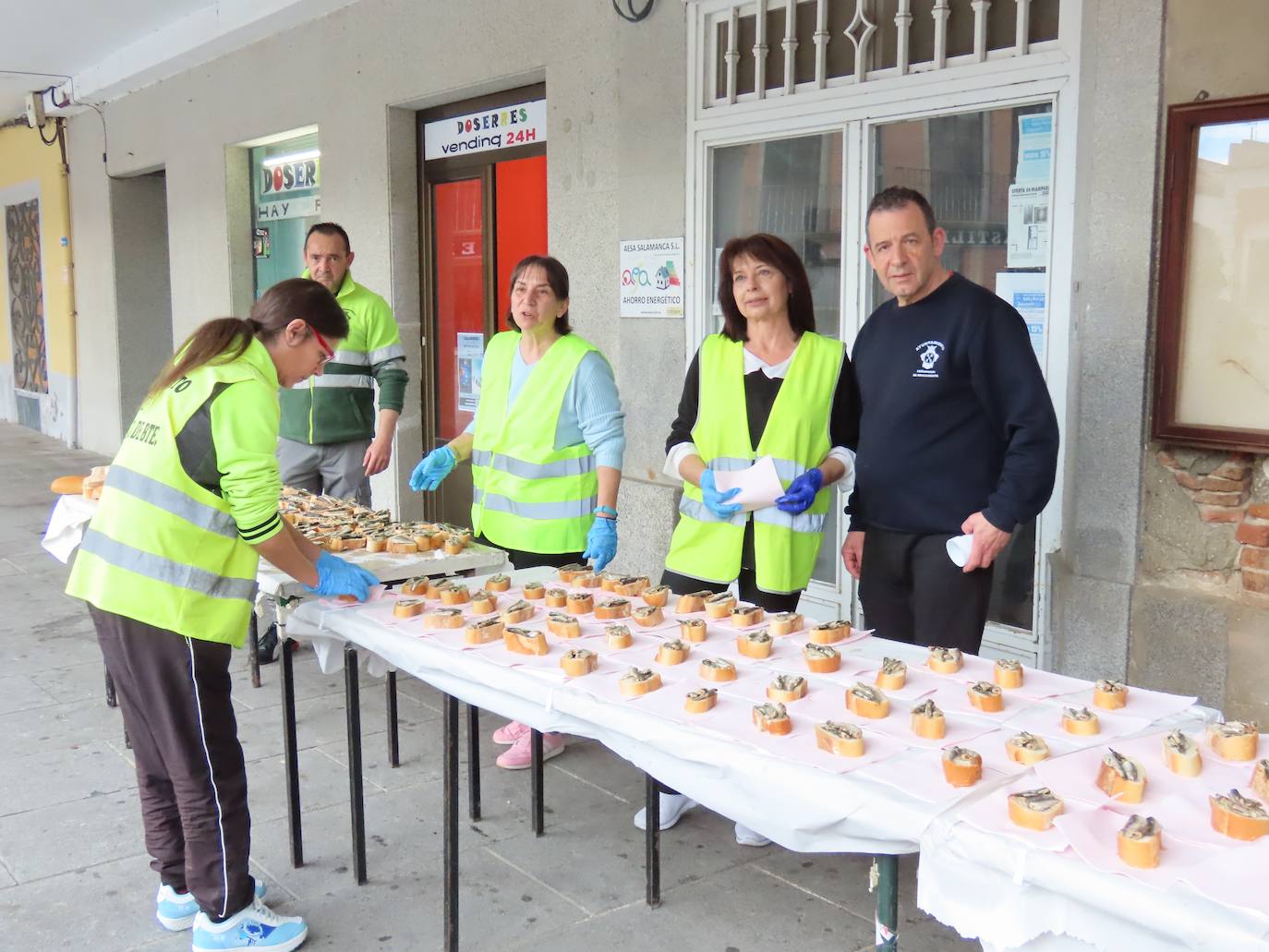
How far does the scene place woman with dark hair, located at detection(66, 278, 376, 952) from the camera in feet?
8.50

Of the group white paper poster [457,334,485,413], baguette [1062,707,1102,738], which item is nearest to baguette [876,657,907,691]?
baguette [1062,707,1102,738]

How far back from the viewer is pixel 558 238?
6398 mm

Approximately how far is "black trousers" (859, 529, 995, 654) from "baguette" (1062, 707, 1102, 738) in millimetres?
932

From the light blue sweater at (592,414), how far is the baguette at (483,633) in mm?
1120

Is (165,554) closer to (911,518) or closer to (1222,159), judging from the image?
(911,518)

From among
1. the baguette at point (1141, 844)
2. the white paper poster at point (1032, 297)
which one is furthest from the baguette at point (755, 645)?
the white paper poster at point (1032, 297)

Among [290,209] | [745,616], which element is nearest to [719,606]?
[745,616]

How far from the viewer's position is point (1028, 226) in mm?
4402

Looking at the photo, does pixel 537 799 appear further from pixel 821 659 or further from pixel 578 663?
pixel 821 659

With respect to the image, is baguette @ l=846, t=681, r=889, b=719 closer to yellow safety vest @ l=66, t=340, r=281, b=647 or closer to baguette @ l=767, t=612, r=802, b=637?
baguette @ l=767, t=612, r=802, b=637

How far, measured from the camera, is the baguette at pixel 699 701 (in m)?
2.21

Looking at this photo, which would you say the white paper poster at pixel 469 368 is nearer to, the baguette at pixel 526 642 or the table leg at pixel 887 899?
the baguette at pixel 526 642

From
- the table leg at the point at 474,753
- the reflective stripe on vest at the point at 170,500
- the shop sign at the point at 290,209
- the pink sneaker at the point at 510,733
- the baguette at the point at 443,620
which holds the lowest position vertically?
the pink sneaker at the point at 510,733

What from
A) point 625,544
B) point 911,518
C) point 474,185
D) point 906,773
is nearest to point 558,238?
point 474,185
